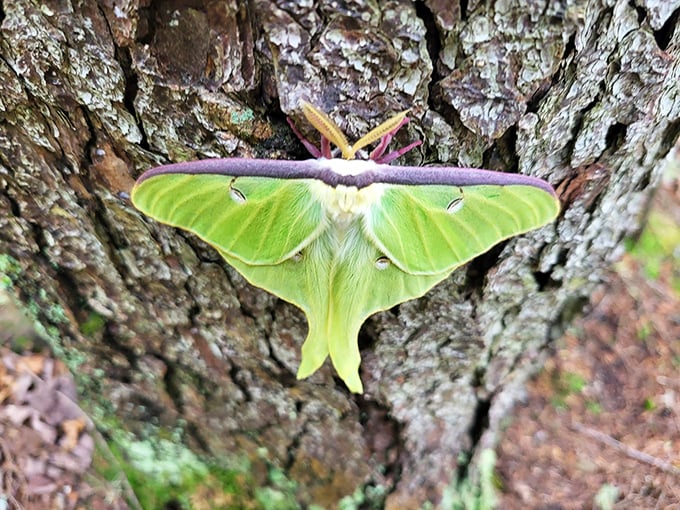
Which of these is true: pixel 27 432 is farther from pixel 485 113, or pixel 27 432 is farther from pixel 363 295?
pixel 485 113

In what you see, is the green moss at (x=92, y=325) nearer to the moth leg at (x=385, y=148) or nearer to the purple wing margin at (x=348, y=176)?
the purple wing margin at (x=348, y=176)

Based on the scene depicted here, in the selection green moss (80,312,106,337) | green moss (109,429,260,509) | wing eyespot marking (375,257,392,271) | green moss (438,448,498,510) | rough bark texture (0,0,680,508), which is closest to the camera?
rough bark texture (0,0,680,508)

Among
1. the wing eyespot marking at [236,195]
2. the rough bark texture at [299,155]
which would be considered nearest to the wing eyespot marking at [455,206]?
the rough bark texture at [299,155]

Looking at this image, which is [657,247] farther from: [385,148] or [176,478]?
[176,478]

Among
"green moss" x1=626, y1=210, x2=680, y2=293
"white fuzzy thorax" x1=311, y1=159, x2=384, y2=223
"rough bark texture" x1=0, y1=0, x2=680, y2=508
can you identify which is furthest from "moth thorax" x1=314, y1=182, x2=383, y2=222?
"green moss" x1=626, y1=210, x2=680, y2=293

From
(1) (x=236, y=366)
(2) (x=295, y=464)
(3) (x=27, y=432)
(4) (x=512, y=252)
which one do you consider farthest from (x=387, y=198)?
(3) (x=27, y=432)

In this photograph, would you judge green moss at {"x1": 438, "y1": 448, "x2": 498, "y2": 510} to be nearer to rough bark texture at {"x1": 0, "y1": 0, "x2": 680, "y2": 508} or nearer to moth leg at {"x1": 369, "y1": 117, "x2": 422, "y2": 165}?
rough bark texture at {"x1": 0, "y1": 0, "x2": 680, "y2": 508}
